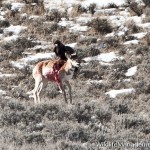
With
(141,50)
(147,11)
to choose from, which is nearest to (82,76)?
Answer: (141,50)

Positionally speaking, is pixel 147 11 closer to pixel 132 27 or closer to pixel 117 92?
pixel 132 27

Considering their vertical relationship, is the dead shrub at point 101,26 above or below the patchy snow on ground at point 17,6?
below

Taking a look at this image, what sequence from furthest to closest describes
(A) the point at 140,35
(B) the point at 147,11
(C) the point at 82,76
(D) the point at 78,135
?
(B) the point at 147,11 < (A) the point at 140,35 < (C) the point at 82,76 < (D) the point at 78,135

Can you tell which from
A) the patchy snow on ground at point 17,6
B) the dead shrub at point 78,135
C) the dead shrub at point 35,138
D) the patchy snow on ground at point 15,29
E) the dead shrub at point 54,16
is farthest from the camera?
the patchy snow on ground at point 17,6

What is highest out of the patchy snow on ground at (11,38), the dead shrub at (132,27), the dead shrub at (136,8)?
the dead shrub at (136,8)

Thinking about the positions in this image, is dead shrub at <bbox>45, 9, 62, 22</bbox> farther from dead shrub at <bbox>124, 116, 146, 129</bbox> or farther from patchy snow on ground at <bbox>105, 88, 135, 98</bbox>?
dead shrub at <bbox>124, 116, 146, 129</bbox>

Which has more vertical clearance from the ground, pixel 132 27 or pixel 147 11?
pixel 147 11

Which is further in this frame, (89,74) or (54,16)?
(54,16)

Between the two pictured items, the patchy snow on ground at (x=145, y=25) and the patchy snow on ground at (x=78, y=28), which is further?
the patchy snow on ground at (x=78, y=28)

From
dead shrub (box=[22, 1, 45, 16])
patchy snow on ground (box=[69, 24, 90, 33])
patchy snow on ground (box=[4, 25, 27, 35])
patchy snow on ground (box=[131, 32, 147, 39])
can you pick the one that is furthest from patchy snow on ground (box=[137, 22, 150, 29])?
patchy snow on ground (box=[4, 25, 27, 35])

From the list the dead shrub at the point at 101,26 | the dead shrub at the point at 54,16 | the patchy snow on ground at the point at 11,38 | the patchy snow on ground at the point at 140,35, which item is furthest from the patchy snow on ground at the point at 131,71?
the dead shrub at the point at 54,16

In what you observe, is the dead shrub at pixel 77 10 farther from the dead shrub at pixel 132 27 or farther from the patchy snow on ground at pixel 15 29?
the dead shrub at pixel 132 27

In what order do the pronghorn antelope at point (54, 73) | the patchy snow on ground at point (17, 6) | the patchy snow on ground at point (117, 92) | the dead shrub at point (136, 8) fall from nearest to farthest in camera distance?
1. the pronghorn antelope at point (54, 73)
2. the patchy snow on ground at point (117, 92)
3. the dead shrub at point (136, 8)
4. the patchy snow on ground at point (17, 6)

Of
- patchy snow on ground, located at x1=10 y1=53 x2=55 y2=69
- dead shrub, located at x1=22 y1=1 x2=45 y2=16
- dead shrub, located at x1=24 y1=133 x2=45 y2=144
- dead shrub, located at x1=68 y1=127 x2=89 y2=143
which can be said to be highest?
→ dead shrub, located at x1=24 y1=133 x2=45 y2=144
